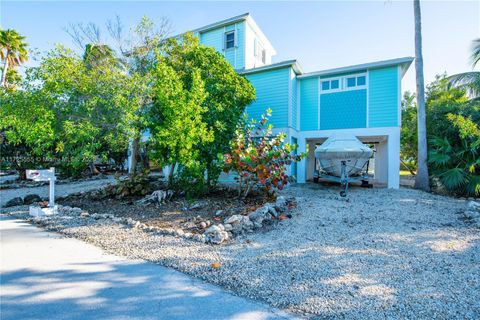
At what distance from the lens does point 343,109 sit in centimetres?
1126

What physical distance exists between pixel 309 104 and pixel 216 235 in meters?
9.41

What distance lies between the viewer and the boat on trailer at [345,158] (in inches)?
373

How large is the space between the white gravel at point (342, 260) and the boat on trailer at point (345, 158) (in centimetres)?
412

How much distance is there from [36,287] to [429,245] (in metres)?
5.34

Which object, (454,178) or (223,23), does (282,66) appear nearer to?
(223,23)

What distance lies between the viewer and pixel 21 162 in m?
13.7

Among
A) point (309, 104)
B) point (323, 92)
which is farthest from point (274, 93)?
point (323, 92)

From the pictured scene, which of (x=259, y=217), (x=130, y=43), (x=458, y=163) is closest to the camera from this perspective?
(x=259, y=217)

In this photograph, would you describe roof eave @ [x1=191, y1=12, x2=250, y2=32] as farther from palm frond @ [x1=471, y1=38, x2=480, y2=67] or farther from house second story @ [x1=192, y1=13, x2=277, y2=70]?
palm frond @ [x1=471, y1=38, x2=480, y2=67]

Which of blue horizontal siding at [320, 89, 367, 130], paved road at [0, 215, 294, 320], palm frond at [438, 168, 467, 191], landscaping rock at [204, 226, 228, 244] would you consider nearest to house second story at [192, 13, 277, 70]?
blue horizontal siding at [320, 89, 367, 130]

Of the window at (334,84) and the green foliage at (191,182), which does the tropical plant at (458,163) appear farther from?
the green foliage at (191,182)

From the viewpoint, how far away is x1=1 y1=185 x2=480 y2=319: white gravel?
2.37m

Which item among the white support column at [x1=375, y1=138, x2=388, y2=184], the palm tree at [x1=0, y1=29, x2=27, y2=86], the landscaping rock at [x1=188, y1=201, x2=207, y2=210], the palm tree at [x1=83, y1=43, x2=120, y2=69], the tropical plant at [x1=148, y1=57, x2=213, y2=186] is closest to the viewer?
the tropical plant at [x1=148, y1=57, x2=213, y2=186]

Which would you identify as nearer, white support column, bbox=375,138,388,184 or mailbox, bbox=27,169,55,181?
mailbox, bbox=27,169,55,181
